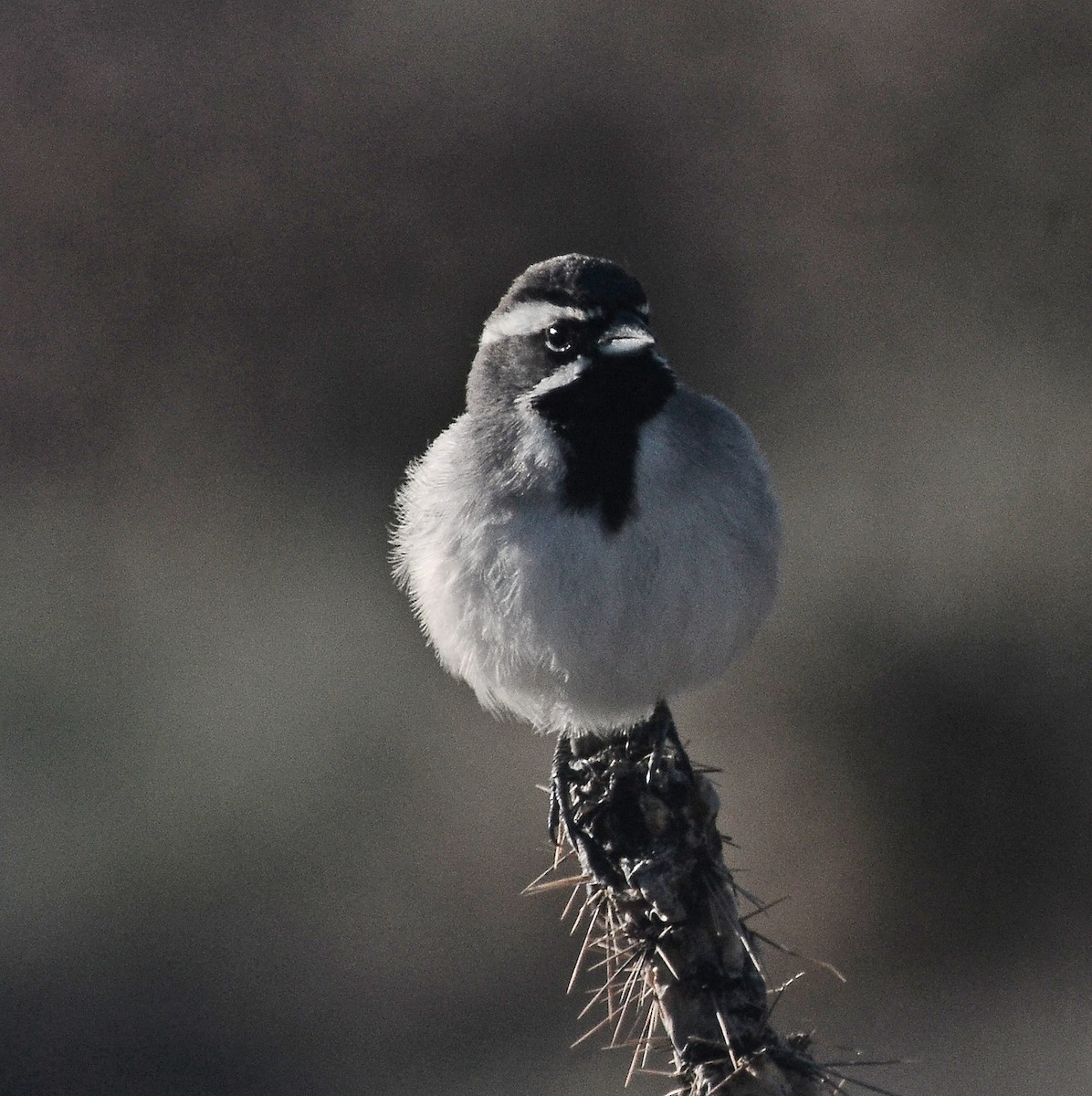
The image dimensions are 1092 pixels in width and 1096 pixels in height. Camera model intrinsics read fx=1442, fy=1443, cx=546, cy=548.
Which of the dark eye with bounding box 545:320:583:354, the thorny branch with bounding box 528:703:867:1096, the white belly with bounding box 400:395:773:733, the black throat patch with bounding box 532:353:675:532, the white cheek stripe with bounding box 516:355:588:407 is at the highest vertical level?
the dark eye with bounding box 545:320:583:354

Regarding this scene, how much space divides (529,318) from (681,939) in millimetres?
2772

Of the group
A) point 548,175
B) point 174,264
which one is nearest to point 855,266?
point 548,175

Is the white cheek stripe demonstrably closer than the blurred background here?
Yes

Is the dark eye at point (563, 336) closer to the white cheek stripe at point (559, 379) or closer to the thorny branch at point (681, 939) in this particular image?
the white cheek stripe at point (559, 379)

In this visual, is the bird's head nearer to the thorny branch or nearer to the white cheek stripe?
the white cheek stripe

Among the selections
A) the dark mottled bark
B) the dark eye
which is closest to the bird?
the dark eye

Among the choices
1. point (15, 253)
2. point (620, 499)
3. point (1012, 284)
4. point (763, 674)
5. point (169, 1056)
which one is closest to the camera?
point (620, 499)

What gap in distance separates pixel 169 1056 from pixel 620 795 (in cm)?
762

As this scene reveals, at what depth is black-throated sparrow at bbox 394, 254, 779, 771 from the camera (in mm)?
6105

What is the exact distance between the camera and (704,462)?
643 centimetres

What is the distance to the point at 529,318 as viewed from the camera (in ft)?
20.8

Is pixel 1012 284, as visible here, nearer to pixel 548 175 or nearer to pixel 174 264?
pixel 548 175

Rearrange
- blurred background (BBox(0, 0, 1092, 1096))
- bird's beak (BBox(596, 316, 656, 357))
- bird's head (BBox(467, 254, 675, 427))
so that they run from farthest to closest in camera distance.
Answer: blurred background (BBox(0, 0, 1092, 1096)) → bird's head (BBox(467, 254, 675, 427)) → bird's beak (BBox(596, 316, 656, 357))

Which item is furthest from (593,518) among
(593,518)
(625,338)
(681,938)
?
(681,938)
